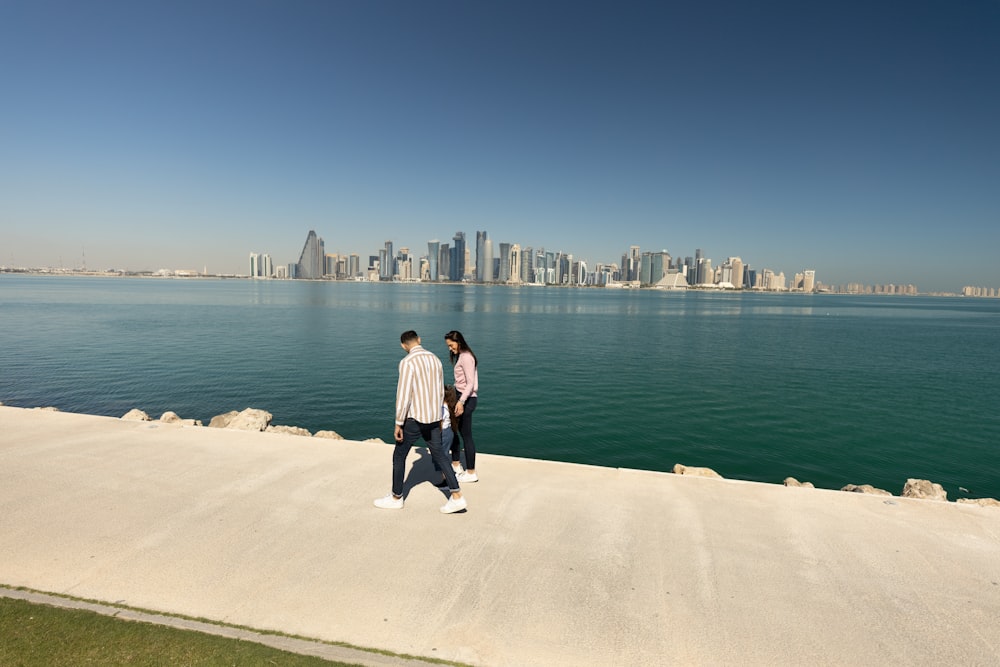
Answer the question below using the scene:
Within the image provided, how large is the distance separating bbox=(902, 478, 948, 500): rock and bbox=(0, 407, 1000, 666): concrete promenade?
1.61 m

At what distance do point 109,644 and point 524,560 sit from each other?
378cm

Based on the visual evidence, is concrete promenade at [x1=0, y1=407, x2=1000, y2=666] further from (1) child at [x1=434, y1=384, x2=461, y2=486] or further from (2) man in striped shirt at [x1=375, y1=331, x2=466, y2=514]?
(1) child at [x1=434, y1=384, x2=461, y2=486]

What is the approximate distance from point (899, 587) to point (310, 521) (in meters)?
6.77

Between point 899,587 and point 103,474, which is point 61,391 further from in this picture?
point 899,587

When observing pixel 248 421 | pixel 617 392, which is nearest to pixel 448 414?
pixel 248 421

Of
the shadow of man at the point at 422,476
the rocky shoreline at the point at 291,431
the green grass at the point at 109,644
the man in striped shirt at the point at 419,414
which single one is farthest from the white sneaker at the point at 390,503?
the rocky shoreline at the point at 291,431

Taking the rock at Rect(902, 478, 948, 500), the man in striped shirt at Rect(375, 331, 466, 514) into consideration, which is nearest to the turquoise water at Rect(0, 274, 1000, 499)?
the rock at Rect(902, 478, 948, 500)

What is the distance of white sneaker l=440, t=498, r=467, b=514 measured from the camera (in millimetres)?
6641

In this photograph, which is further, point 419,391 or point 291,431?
point 291,431

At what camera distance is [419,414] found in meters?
6.43

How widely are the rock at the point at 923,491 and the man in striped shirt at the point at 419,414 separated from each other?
8050mm

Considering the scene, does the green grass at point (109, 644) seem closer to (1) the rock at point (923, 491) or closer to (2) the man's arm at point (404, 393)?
(2) the man's arm at point (404, 393)

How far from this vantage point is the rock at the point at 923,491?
8547mm

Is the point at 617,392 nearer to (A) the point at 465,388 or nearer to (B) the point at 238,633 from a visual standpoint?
(A) the point at 465,388
